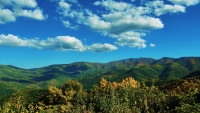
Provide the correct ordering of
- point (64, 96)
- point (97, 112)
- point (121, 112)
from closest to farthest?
point (121, 112), point (97, 112), point (64, 96)

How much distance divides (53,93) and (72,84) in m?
9.95

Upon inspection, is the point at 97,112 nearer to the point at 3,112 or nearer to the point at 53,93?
the point at 3,112

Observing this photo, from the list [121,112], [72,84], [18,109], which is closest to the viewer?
[121,112]

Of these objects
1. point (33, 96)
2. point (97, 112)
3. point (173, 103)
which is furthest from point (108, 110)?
point (33, 96)

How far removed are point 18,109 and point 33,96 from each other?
125 metres

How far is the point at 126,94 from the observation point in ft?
66.3

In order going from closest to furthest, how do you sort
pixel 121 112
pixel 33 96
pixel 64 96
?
1. pixel 121 112
2. pixel 64 96
3. pixel 33 96

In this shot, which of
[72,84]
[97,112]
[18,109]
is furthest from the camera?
[72,84]

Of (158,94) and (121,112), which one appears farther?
(158,94)

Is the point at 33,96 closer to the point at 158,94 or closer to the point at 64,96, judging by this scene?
the point at 64,96

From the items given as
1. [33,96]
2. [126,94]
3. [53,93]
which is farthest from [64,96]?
[126,94]

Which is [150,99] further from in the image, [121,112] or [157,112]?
[121,112]

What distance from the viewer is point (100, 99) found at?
18.5 metres

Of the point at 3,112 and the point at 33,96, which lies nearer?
the point at 3,112
